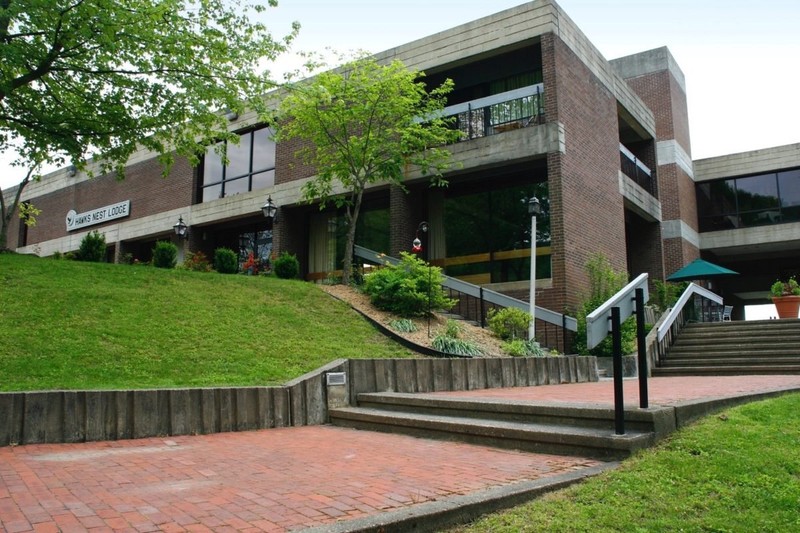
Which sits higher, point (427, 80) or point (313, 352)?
point (427, 80)

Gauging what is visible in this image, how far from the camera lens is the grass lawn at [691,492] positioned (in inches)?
122

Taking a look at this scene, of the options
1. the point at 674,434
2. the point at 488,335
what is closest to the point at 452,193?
the point at 488,335

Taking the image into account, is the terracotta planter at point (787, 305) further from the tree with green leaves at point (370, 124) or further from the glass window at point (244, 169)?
the glass window at point (244, 169)

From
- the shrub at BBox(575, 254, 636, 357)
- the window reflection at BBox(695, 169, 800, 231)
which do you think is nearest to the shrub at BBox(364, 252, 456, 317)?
the shrub at BBox(575, 254, 636, 357)

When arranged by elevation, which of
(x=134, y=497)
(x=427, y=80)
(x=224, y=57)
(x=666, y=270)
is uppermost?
(x=427, y=80)

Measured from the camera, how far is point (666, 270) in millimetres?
23797

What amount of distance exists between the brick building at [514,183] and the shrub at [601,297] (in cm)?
40

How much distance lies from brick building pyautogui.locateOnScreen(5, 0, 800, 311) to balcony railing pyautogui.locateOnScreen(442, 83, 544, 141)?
36 millimetres

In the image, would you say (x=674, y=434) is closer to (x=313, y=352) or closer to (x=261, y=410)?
(x=261, y=410)

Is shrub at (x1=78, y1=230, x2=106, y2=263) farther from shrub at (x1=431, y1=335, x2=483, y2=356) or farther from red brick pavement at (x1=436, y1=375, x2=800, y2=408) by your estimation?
red brick pavement at (x1=436, y1=375, x2=800, y2=408)

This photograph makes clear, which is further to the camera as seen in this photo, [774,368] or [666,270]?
[666,270]

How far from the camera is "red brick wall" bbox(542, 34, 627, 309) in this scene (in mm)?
15422

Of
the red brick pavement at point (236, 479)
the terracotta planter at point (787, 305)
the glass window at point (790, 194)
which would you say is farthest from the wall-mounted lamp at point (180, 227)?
the glass window at point (790, 194)

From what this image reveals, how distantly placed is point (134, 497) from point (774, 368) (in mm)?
12386
